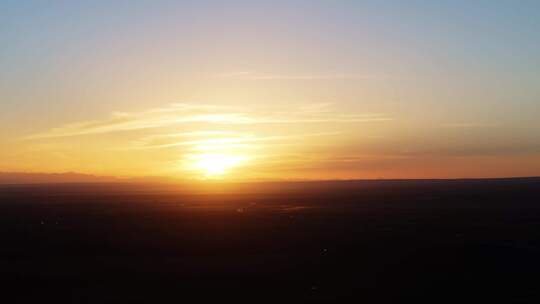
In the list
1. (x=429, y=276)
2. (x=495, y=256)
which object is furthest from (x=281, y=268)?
(x=495, y=256)

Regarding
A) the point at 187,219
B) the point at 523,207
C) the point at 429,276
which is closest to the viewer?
the point at 429,276

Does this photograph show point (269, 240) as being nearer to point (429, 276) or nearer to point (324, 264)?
point (324, 264)

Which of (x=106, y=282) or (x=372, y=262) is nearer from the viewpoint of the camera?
(x=106, y=282)

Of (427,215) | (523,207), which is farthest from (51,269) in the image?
(523,207)

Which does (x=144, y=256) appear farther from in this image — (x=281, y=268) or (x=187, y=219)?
(x=187, y=219)

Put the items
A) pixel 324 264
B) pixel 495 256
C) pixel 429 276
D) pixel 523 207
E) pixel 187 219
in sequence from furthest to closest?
pixel 523 207 < pixel 187 219 < pixel 324 264 < pixel 495 256 < pixel 429 276

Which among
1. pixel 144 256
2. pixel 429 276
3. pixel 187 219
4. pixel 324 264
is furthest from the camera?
pixel 187 219

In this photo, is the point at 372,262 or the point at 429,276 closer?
the point at 429,276

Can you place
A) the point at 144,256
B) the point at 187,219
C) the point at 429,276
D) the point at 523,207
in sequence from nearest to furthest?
the point at 429,276 < the point at 144,256 < the point at 187,219 < the point at 523,207
